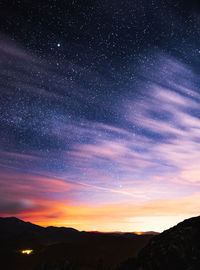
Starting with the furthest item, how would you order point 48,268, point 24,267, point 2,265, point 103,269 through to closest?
1. point 2,265
2. point 24,267
3. point 103,269
4. point 48,268

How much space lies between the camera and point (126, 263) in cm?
1272

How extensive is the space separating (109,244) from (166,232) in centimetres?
4617

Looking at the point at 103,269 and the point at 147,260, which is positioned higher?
the point at 147,260

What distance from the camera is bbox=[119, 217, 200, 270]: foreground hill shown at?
1086 cm

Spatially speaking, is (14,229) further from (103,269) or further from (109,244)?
(103,269)

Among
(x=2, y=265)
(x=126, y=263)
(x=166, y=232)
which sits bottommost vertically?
(x=2, y=265)

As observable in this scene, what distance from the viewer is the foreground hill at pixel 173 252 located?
10859 mm

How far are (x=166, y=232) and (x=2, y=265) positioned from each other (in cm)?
4746

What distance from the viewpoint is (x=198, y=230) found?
12.4 m

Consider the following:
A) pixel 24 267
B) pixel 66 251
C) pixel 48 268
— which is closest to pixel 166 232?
pixel 48 268

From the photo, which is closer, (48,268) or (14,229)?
(48,268)

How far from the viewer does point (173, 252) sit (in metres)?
11.3

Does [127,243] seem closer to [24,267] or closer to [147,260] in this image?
[24,267]

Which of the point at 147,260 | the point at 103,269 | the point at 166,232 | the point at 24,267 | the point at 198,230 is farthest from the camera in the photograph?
the point at 24,267
